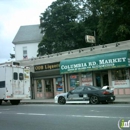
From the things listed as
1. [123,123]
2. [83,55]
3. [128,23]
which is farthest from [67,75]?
[123,123]

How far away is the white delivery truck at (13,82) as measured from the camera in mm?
20047

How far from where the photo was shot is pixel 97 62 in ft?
72.3

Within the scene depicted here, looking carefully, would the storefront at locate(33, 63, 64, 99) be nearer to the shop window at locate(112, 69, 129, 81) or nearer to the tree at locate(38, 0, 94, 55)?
the shop window at locate(112, 69, 129, 81)

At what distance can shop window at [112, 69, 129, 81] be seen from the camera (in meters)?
21.6

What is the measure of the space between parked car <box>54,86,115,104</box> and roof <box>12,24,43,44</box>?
26409mm

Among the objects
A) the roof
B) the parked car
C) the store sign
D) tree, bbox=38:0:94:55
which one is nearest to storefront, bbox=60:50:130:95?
the store sign

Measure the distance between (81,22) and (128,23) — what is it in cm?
1079

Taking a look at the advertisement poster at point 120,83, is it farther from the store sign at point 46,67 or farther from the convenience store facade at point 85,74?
the store sign at point 46,67

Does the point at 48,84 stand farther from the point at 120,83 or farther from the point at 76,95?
the point at 76,95

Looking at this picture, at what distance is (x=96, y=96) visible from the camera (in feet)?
57.4

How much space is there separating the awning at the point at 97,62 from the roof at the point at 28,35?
20.9 meters

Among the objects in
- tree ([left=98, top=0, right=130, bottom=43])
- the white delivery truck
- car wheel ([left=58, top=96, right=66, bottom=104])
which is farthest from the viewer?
tree ([left=98, top=0, right=130, bottom=43])

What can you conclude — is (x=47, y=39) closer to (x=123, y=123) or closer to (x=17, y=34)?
(x=17, y=34)

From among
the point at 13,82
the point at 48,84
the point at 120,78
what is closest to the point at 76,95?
the point at 120,78
